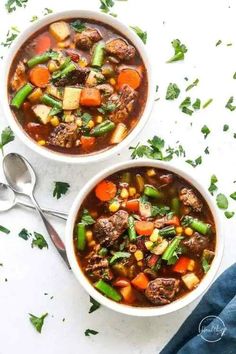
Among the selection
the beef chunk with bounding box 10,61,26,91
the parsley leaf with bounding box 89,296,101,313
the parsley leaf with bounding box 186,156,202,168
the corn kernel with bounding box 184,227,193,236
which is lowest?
the parsley leaf with bounding box 89,296,101,313

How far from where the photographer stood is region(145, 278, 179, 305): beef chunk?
4008mm

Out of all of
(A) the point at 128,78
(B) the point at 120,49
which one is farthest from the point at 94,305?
(B) the point at 120,49

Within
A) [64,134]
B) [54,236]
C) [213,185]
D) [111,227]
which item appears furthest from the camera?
[213,185]

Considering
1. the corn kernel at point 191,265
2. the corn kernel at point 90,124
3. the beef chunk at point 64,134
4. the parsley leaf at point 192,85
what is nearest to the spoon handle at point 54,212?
the beef chunk at point 64,134

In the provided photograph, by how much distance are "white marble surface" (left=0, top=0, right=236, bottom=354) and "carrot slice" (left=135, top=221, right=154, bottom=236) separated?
17.9 inches

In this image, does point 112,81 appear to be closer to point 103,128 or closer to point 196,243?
point 103,128

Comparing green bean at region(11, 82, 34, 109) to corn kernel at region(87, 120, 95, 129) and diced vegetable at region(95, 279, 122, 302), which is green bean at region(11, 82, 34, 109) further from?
diced vegetable at region(95, 279, 122, 302)

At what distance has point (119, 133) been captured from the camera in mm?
4156

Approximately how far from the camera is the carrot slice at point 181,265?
4070mm

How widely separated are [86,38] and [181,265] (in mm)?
1256

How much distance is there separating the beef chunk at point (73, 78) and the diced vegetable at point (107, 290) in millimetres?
1023

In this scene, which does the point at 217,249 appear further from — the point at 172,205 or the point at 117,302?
the point at 117,302

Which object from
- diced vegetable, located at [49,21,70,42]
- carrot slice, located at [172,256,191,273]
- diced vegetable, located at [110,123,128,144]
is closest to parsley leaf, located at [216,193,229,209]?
carrot slice, located at [172,256,191,273]

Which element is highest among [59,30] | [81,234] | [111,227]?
[59,30]
